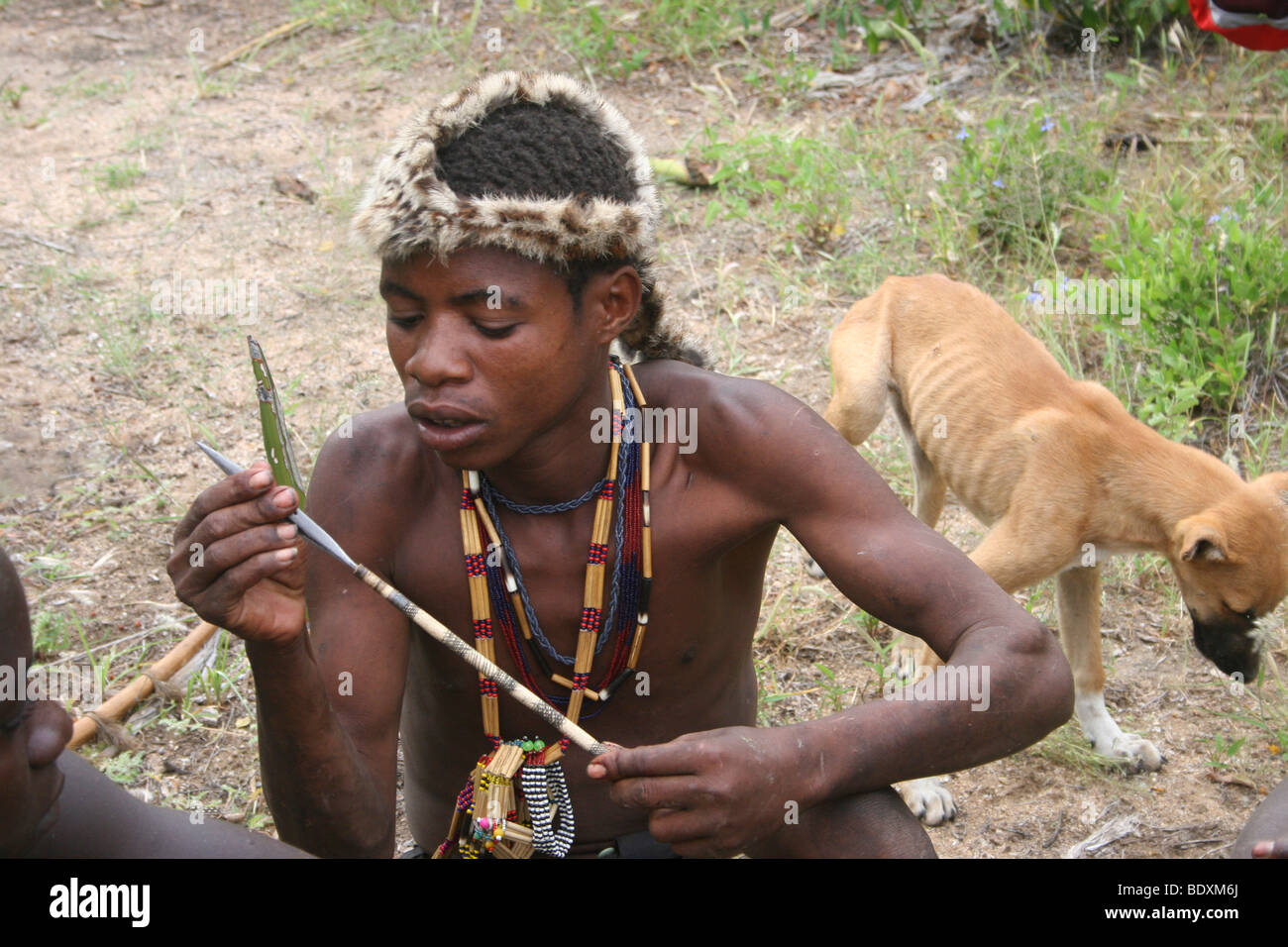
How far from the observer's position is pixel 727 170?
6898 mm

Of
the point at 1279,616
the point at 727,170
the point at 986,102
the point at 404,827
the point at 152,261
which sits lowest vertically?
the point at 404,827

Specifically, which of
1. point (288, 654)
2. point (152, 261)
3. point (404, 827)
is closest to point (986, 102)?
point (152, 261)

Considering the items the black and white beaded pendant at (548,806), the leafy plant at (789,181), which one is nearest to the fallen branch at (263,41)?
the leafy plant at (789,181)

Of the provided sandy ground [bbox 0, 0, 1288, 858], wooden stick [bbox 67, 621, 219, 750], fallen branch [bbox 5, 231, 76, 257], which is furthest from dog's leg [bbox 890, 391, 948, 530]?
fallen branch [bbox 5, 231, 76, 257]

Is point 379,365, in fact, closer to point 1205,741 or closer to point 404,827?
point 404,827

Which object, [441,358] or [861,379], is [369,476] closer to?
[441,358]

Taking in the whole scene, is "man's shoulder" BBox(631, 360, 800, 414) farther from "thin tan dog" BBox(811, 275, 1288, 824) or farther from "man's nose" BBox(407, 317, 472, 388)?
"thin tan dog" BBox(811, 275, 1288, 824)

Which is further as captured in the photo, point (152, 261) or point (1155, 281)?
point (152, 261)

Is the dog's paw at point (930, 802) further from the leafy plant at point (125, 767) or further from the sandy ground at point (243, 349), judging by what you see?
the leafy plant at point (125, 767)

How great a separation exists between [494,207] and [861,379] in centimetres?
249

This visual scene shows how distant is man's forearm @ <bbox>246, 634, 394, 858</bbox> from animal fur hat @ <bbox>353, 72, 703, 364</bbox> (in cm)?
82

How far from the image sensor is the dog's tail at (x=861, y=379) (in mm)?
4684

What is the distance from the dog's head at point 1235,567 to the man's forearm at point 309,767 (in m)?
2.45

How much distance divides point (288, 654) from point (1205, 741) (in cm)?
302
